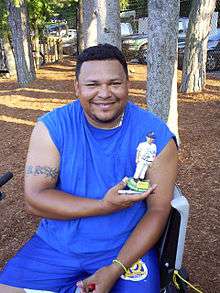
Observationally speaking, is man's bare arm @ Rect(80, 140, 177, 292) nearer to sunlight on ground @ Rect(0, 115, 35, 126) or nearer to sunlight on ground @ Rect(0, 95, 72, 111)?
sunlight on ground @ Rect(0, 115, 35, 126)

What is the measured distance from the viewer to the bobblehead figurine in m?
2.13

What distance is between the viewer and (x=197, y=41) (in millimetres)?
9539

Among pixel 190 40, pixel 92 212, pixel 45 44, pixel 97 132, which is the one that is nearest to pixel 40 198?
pixel 92 212

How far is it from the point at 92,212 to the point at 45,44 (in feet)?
68.7

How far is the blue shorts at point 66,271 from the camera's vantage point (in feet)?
7.20

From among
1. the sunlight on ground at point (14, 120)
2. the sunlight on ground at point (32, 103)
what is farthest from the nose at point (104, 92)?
the sunlight on ground at point (32, 103)

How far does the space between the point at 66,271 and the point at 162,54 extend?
3551 millimetres

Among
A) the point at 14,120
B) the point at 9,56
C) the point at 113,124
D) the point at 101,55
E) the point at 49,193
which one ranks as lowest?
the point at 14,120

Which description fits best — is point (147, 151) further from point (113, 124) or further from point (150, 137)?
point (113, 124)

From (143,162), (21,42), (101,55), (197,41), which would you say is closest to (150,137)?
(143,162)

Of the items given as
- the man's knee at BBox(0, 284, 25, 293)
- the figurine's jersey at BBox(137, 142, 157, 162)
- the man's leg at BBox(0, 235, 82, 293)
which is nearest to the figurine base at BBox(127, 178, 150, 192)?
the figurine's jersey at BBox(137, 142, 157, 162)

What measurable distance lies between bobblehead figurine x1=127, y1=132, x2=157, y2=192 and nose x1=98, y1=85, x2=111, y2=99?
12.4 inches

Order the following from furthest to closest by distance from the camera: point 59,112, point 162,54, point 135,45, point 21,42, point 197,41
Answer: point 135,45 < point 21,42 < point 197,41 < point 162,54 < point 59,112

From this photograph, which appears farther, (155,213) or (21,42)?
(21,42)
